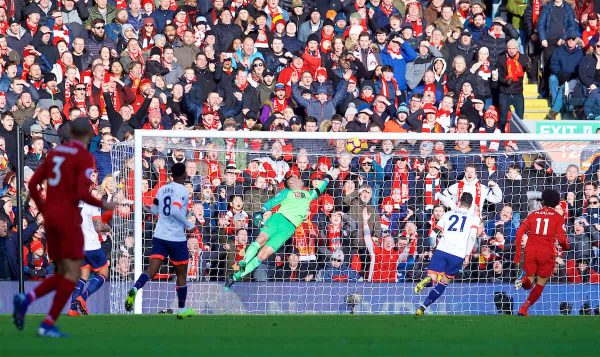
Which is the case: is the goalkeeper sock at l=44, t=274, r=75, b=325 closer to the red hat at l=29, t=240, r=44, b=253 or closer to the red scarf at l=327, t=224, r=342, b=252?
the red hat at l=29, t=240, r=44, b=253

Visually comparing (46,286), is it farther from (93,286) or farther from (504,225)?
(504,225)

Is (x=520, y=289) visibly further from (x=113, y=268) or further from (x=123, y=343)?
(x=123, y=343)

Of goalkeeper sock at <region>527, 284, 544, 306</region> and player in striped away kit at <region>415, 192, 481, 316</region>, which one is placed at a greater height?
player in striped away kit at <region>415, 192, 481, 316</region>

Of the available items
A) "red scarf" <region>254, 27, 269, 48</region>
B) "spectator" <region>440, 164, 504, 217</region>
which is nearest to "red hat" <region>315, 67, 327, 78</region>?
"red scarf" <region>254, 27, 269, 48</region>

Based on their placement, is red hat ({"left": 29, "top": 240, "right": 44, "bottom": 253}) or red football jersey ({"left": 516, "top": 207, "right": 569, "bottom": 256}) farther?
red hat ({"left": 29, "top": 240, "right": 44, "bottom": 253})

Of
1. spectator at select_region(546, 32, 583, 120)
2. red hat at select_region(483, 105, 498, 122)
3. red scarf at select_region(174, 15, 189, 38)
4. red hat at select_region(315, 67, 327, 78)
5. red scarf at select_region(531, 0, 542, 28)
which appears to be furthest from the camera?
red scarf at select_region(531, 0, 542, 28)

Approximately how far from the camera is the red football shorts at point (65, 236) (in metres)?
10.6

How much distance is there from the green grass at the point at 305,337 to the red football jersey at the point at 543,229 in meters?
1.76

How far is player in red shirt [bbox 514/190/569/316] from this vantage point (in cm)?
1645

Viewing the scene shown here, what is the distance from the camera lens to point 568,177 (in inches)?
736

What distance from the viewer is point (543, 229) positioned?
54.2ft

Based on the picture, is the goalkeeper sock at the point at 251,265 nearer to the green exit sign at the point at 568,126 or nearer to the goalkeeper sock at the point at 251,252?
the goalkeeper sock at the point at 251,252

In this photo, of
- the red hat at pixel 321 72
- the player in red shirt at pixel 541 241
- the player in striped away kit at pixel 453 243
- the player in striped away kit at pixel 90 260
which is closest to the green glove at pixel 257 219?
the player in striped away kit at pixel 453 243

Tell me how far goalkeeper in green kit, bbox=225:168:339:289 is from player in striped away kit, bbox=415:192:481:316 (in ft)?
6.39
